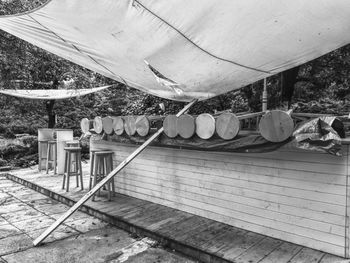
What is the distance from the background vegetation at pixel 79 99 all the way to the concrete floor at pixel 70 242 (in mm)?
3488

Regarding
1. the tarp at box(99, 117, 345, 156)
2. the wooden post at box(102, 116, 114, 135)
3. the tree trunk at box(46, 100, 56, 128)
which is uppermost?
the tree trunk at box(46, 100, 56, 128)

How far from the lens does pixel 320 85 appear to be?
19.5ft

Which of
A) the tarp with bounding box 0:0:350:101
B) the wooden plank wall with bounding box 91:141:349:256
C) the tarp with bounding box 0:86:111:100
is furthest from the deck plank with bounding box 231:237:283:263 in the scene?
the tarp with bounding box 0:86:111:100

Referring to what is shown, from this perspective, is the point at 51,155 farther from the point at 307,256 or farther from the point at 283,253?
the point at 307,256

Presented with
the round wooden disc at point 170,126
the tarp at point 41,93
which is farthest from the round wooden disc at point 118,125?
the tarp at point 41,93

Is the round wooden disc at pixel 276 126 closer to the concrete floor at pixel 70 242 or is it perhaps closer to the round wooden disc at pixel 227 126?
the round wooden disc at pixel 227 126

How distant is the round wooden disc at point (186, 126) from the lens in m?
3.43

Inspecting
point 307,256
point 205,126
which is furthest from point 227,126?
point 307,256

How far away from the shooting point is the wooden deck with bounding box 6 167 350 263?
2678mm

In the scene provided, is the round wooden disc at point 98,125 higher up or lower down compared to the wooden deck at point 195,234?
higher up

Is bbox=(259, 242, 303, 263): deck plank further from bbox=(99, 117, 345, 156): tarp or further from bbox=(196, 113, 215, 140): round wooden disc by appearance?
bbox=(196, 113, 215, 140): round wooden disc

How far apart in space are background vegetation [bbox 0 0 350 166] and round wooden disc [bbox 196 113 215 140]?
2.48 m

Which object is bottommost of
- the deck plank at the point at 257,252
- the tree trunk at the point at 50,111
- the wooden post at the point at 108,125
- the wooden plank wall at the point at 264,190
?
the deck plank at the point at 257,252

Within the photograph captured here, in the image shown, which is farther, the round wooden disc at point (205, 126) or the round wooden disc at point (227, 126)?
the round wooden disc at point (205, 126)
